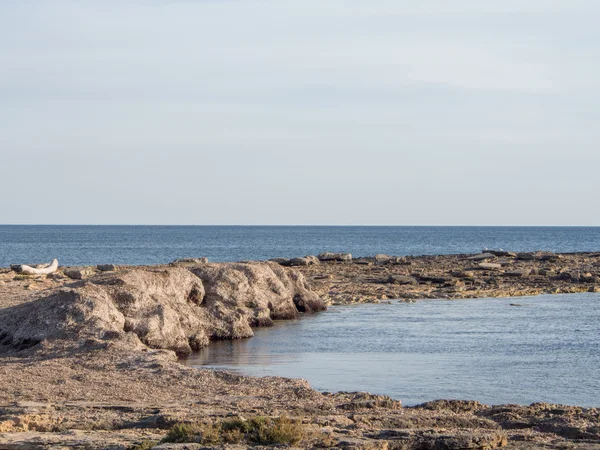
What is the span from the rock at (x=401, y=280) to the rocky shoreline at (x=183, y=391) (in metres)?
10.8

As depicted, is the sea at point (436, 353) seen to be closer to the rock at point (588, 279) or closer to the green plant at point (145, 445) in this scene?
the green plant at point (145, 445)

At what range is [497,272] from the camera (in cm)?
4988

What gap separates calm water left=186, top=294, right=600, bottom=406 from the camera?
1784 cm

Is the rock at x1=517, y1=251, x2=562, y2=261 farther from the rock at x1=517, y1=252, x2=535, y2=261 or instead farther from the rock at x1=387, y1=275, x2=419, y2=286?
the rock at x1=387, y1=275, x2=419, y2=286

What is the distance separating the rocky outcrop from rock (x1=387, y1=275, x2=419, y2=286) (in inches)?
513

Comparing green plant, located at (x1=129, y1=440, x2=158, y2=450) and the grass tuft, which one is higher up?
the grass tuft

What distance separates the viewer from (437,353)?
22.8 meters

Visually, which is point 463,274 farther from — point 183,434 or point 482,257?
point 183,434

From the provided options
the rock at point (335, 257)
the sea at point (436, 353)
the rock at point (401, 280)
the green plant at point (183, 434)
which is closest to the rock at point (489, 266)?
the rock at point (401, 280)

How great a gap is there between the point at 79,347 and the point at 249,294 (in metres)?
10.6

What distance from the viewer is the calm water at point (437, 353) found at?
58.5 ft

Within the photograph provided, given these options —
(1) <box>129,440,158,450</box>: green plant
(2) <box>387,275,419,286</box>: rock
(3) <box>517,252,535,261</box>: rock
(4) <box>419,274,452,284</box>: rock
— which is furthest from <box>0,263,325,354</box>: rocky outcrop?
(3) <box>517,252,535,261</box>: rock

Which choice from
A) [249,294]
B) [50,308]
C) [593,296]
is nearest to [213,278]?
[249,294]

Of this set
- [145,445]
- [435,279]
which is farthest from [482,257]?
[145,445]
